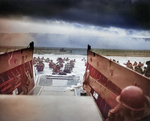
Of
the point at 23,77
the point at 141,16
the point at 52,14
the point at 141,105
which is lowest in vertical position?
the point at 23,77

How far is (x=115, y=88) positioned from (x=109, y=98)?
12cm

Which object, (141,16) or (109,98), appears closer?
(109,98)

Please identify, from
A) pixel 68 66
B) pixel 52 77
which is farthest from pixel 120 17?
pixel 68 66

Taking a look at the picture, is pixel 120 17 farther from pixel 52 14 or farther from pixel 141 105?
pixel 141 105

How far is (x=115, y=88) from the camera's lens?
51.4 inches

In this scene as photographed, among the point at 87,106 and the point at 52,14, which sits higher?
the point at 52,14

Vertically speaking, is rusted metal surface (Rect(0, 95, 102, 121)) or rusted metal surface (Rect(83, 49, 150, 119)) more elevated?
rusted metal surface (Rect(83, 49, 150, 119))

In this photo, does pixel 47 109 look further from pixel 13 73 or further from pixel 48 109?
pixel 13 73

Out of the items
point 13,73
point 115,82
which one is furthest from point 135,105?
point 13,73

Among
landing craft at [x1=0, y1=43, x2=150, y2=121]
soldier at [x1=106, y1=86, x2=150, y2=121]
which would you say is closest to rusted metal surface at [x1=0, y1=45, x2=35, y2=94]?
landing craft at [x1=0, y1=43, x2=150, y2=121]

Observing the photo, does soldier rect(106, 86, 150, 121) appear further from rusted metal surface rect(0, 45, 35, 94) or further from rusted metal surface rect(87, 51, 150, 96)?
rusted metal surface rect(0, 45, 35, 94)

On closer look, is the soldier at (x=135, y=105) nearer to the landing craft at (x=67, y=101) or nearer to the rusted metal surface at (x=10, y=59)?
the landing craft at (x=67, y=101)

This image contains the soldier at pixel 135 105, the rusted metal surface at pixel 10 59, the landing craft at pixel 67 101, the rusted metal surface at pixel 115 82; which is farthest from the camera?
the rusted metal surface at pixel 10 59

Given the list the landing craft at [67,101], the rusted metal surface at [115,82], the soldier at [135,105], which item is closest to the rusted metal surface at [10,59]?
the landing craft at [67,101]
